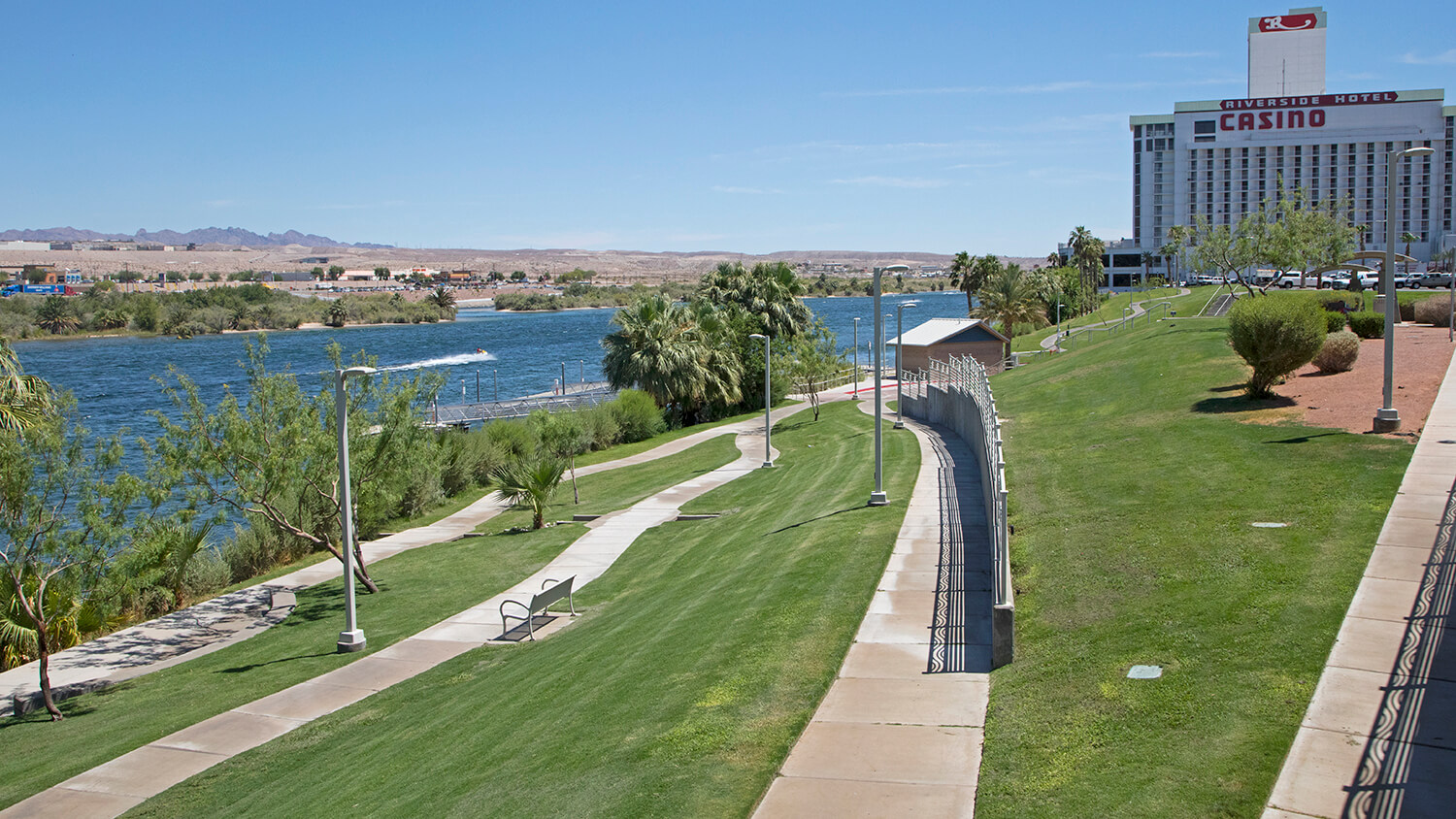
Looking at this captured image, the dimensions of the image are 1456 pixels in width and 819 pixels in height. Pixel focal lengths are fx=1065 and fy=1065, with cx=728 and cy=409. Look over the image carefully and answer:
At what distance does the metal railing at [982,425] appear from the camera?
1243 cm

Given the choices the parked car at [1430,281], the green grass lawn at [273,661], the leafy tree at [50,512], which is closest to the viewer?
the green grass lawn at [273,661]

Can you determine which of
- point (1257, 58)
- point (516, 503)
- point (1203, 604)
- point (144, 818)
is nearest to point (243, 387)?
point (516, 503)

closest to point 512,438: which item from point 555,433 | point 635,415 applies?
point 555,433

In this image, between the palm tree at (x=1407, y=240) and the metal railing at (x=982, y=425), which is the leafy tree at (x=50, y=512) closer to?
the metal railing at (x=982, y=425)

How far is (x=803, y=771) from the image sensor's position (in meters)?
9.12

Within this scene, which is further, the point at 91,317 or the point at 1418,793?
the point at 91,317

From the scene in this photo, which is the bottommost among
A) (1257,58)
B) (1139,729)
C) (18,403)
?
(1139,729)

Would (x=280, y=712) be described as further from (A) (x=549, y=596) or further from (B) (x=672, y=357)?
(B) (x=672, y=357)

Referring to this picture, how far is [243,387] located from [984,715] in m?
80.6

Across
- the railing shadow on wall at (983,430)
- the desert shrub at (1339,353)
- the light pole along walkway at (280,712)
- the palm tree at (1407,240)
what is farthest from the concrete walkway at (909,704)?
the palm tree at (1407,240)

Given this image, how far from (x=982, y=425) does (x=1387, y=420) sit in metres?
7.20

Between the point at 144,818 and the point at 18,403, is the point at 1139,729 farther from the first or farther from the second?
the point at 18,403

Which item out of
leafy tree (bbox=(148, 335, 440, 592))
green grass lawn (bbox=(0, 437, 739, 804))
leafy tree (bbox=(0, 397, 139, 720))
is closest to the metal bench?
green grass lawn (bbox=(0, 437, 739, 804))

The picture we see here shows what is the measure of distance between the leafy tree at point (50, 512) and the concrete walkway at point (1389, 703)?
16.3m
